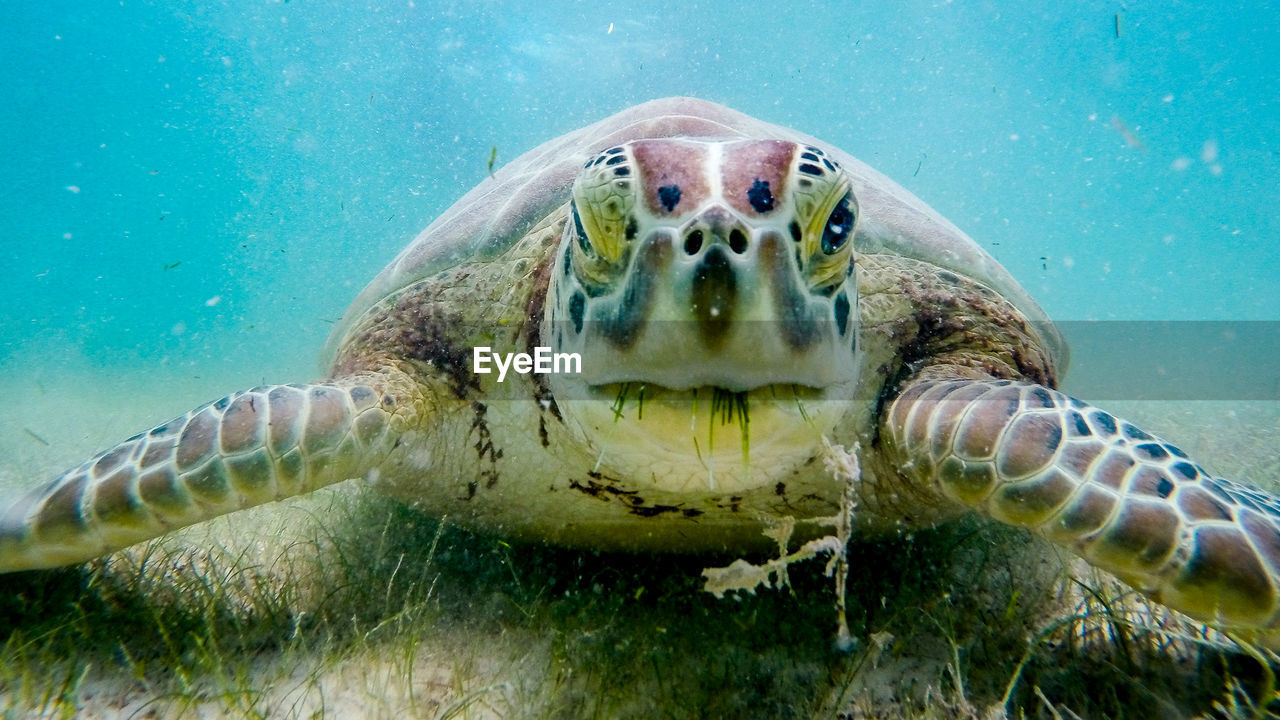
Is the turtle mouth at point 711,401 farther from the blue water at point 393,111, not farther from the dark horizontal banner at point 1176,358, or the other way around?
the blue water at point 393,111

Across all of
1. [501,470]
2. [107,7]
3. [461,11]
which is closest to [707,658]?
[501,470]

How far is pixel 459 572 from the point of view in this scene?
2283 millimetres

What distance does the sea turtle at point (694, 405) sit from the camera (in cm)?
133

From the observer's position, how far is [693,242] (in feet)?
4.19

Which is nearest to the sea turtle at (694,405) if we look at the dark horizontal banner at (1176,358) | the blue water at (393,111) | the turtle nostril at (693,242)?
the turtle nostril at (693,242)

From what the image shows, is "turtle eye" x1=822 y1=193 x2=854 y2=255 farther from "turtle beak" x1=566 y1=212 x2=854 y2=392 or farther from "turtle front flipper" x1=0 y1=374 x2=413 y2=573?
"turtle front flipper" x1=0 y1=374 x2=413 y2=573

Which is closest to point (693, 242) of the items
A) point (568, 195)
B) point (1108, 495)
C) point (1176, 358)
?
point (1108, 495)

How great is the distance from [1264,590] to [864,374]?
1.12 meters

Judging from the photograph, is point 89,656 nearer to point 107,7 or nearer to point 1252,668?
point 1252,668

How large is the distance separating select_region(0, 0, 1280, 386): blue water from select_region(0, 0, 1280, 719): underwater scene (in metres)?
0.39

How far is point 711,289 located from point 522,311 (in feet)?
4.37

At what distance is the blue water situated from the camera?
45.4m

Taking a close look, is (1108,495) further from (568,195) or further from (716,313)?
(568,195)

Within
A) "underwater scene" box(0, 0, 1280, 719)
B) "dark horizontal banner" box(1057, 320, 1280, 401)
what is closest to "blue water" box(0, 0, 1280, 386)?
"underwater scene" box(0, 0, 1280, 719)
